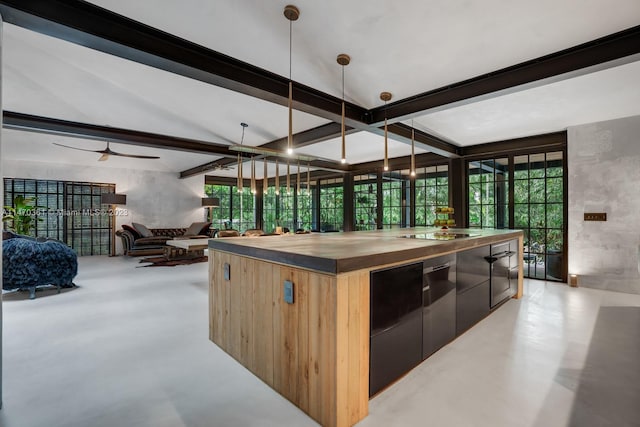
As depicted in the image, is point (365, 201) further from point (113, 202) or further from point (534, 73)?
point (113, 202)

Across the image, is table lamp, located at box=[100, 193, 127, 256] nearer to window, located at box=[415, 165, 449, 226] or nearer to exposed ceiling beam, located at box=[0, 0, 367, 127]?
exposed ceiling beam, located at box=[0, 0, 367, 127]

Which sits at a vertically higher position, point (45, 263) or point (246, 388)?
point (45, 263)

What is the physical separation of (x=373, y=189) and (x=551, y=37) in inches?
220

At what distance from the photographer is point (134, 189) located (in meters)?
8.76

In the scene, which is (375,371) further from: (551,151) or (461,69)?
(551,151)

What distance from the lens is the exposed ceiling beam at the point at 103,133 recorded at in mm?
4652

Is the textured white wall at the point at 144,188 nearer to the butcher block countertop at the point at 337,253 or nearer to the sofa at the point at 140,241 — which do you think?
the sofa at the point at 140,241

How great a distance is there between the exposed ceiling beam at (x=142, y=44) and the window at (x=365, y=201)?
4795 millimetres

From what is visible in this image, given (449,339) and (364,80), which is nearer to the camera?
(449,339)

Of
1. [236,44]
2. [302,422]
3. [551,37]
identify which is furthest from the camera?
[236,44]

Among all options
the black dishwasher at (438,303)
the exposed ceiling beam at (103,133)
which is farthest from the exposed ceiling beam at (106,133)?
the black dishwasher at (438,303)

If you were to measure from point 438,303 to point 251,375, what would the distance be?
147 cm

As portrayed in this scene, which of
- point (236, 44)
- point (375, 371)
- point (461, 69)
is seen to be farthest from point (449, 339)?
point (236, 44)

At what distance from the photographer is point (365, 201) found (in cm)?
817
